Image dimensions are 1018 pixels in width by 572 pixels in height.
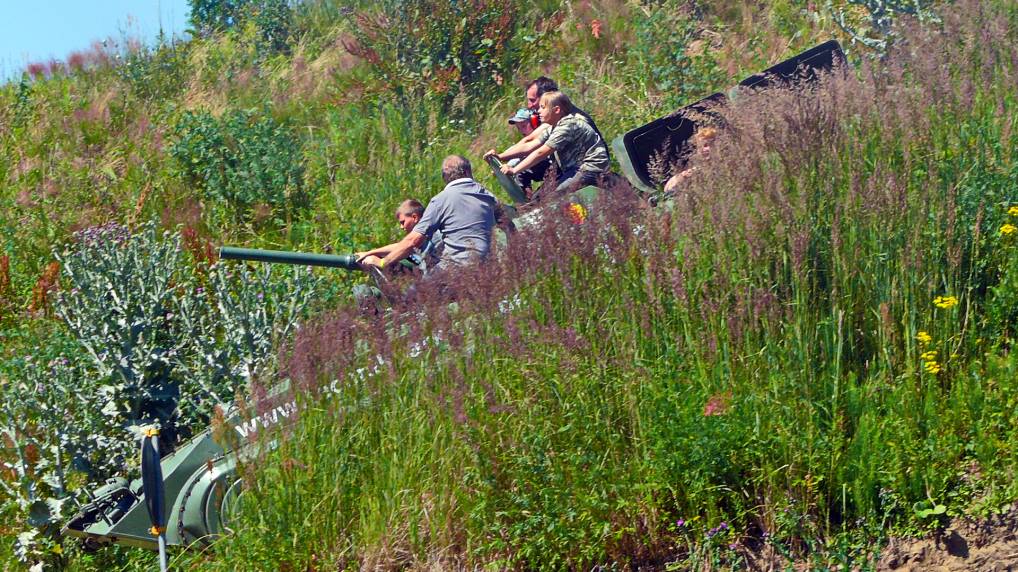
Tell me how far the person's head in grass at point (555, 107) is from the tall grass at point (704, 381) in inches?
137

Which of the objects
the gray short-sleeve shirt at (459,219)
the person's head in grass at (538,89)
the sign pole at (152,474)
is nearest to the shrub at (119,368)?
the gray short-sleeve shirt at (459,219)

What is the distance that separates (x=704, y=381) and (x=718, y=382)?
0.28ft

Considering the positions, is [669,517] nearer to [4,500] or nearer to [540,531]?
[540,531]

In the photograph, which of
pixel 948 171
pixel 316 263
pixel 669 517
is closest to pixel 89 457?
pixel 316 263

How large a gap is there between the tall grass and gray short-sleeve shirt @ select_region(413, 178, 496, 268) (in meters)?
2.17

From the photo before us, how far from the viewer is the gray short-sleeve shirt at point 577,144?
10109 mm

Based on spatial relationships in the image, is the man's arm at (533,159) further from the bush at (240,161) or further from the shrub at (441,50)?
the shrub at (441,50)

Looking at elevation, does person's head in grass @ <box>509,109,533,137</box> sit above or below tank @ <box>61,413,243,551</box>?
above

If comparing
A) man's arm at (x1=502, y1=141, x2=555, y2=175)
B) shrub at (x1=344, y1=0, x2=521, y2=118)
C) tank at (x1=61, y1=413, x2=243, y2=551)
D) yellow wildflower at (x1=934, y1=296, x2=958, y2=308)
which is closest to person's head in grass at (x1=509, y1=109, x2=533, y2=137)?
man's arm at (x1=502, y1=141, x2=555, y2=175)

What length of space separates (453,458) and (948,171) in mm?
3185

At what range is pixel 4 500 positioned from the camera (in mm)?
8039

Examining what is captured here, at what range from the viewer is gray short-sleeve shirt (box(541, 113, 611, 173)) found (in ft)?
33.2

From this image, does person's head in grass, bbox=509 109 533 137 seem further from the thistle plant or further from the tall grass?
the tall grass

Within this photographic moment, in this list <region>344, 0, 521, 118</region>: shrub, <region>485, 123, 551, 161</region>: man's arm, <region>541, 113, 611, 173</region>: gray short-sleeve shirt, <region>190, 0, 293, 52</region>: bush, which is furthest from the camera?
<region>190, 0, 293, 52</region>: bush
